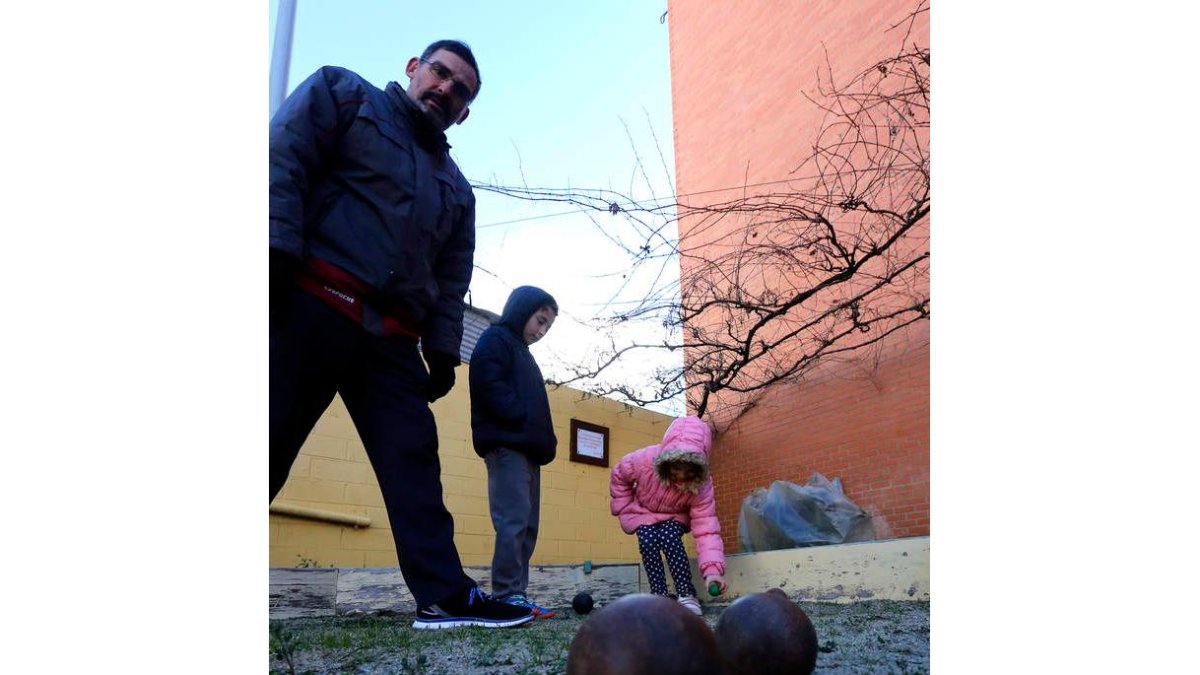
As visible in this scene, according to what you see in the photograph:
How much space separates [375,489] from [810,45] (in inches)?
211

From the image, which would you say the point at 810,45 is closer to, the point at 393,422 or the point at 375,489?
the point at 375,489

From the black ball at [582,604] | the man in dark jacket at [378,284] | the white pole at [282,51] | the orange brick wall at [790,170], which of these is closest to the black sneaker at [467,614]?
the man in dark jacket at [378,284]

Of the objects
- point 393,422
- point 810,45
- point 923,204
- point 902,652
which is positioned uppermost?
point 810,45

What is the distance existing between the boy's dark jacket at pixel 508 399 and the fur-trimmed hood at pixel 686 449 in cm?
70

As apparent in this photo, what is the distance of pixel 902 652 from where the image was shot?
2.34m

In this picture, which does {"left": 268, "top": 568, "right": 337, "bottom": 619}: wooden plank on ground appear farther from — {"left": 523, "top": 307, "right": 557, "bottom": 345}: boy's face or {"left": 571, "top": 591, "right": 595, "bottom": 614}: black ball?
{"left": 523, "top": 307, "right": 557, "bottom": 345}: boy's face

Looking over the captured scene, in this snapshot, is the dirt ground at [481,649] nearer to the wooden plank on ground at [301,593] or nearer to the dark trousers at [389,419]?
the dark trousers at [389,419]

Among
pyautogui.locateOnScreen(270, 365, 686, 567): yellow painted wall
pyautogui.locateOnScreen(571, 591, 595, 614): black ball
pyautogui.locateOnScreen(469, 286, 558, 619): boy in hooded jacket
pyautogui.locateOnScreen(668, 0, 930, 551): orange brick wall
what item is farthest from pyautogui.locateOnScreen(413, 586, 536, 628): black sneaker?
pyautogui.locateOnScreen(668, 0, 930, 551): orange brick wall

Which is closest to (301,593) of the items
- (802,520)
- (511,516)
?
(511,516)

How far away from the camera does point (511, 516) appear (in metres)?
3.78

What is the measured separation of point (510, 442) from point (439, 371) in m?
1.04

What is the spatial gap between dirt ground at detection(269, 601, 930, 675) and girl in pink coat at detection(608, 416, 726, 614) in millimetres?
1491

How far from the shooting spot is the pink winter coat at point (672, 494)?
14.9ft
